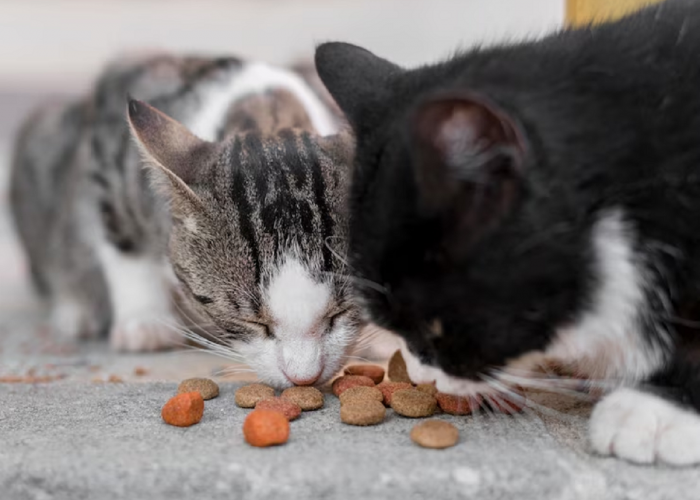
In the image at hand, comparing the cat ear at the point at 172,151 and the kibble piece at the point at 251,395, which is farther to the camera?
the cat ear at the point at 172,151

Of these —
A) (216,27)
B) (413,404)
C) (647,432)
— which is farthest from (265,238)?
(216,27)

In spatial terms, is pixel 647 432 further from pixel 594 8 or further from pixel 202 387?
pixel 594 8

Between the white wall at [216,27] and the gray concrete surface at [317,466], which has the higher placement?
the white wall at [216,27]

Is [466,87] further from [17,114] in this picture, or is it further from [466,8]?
[17,114]

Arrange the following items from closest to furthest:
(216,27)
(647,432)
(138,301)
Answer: (647,432), (138,301), (216,27)

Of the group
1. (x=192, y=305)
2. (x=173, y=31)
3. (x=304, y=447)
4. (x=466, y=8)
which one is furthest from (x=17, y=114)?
(x=304, y=447)

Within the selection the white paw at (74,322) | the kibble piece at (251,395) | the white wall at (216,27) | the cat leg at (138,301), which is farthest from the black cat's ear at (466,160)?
the white wall at (216,27)

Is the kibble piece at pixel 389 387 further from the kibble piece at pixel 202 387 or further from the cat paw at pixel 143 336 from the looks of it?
the cat paw at pixel 143 336
